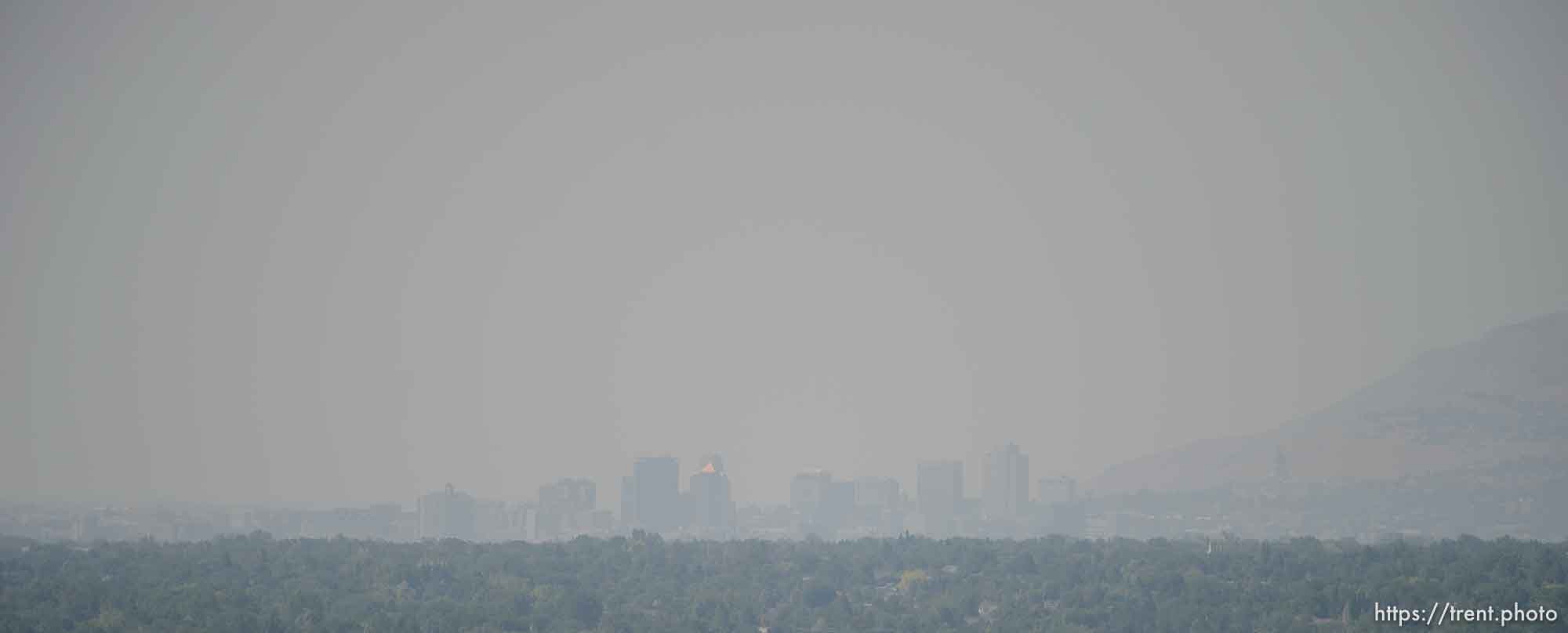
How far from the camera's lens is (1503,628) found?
76000 mm

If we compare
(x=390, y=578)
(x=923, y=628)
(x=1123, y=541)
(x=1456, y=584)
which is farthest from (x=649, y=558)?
(x=1456, y=584)

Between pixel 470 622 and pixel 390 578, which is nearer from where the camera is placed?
pixel 470 622

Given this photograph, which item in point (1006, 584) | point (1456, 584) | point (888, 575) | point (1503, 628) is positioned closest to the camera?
point (1503, 628)

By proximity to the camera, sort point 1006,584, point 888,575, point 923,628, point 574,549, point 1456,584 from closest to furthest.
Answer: point 1456,584 → point 923,628 → point 1006,584 → point 888,575 → point 574,549

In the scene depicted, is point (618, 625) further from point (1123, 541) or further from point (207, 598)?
point (1123, 541)

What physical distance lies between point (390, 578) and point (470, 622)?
12.9 metres

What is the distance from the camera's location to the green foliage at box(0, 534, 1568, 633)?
86125 millimetres

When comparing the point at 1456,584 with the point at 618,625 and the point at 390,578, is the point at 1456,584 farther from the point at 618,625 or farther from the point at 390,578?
the point at 390,578

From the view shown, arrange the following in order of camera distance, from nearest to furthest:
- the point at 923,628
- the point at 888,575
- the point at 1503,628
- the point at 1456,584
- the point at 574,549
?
the point at 1503,628
the point at 1456,584
the point at 923,628
the point at 888,575
the point at 574,549

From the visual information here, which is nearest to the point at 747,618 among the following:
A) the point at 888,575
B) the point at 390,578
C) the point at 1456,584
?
the point at 888,575

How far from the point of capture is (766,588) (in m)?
101

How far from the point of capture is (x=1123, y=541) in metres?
124

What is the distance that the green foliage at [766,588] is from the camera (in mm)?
86125

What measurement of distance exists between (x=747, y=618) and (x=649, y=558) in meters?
18.1
